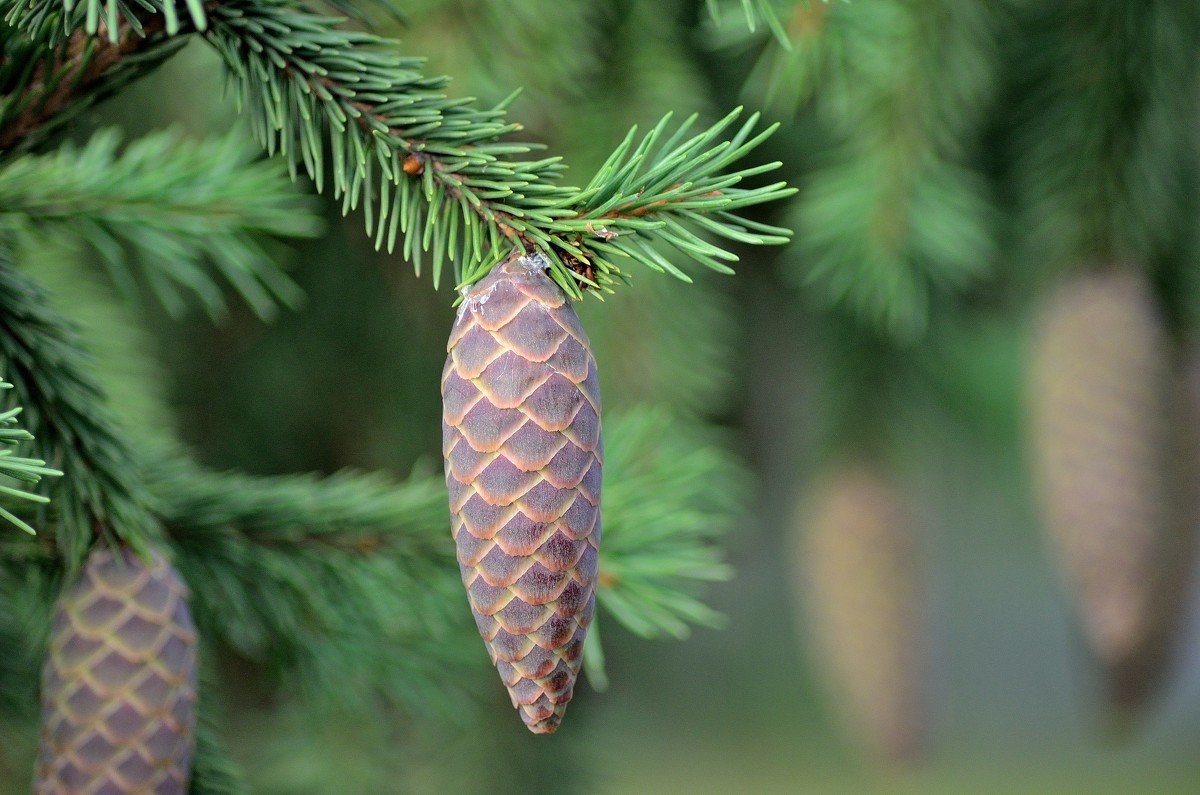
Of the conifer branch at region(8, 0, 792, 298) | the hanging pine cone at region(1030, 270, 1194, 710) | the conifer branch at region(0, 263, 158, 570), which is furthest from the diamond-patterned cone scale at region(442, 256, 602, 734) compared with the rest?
the hanging pine cone at region(1030, 270, 1194, 710)

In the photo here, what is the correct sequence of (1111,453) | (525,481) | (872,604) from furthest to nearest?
1. (872,604)
2. (1111,453)
3. (525,481)

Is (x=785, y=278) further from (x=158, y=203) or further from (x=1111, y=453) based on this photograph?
(x=158, y=203)

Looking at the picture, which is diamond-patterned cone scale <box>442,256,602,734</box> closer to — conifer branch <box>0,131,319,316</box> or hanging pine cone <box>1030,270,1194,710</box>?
conifer branch <box>0,131,319,316</box>

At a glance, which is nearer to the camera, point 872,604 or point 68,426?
point 68,426

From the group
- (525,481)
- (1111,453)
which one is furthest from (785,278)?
(525,481)

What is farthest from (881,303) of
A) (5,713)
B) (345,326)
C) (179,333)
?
(179,333)

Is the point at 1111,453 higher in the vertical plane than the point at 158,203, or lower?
lower
